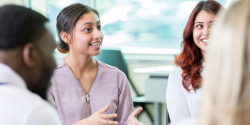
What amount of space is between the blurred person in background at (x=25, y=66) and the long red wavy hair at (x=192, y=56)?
923 millimetres

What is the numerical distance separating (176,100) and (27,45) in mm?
998

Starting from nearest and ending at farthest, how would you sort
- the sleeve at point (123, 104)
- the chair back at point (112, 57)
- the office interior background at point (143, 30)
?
1. the sleeve at point (123, 104)
2. the chair back at point (112, 57)
3. the office interior background at point (143, 30)

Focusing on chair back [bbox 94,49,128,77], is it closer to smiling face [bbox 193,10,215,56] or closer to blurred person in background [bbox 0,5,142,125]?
smiling face [bbox 193,10,215,56]

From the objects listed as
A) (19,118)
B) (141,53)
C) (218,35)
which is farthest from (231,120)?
(141,53)

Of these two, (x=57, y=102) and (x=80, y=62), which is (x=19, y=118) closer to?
(x=57, y=102)

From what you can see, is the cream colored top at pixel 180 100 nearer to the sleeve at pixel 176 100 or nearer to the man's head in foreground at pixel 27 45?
the sleeve at pixel 176 100

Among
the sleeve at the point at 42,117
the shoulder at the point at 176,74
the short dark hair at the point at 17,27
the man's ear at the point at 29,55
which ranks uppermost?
the short dark hair at the point at 17,27

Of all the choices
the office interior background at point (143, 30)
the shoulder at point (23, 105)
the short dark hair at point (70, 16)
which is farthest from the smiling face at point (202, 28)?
the office interior background at point (143, 30)

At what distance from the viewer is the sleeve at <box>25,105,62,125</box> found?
718 millimetres

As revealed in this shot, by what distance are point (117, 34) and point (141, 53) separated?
47 cm

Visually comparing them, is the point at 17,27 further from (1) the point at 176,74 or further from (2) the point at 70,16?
(1) the point at 176,74

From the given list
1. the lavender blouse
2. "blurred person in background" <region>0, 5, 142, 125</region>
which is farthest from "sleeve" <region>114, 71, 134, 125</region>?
"blurred person in background" <region>0, 5, 142, 125</region>

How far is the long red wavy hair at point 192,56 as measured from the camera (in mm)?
1549

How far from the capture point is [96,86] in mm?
1605
